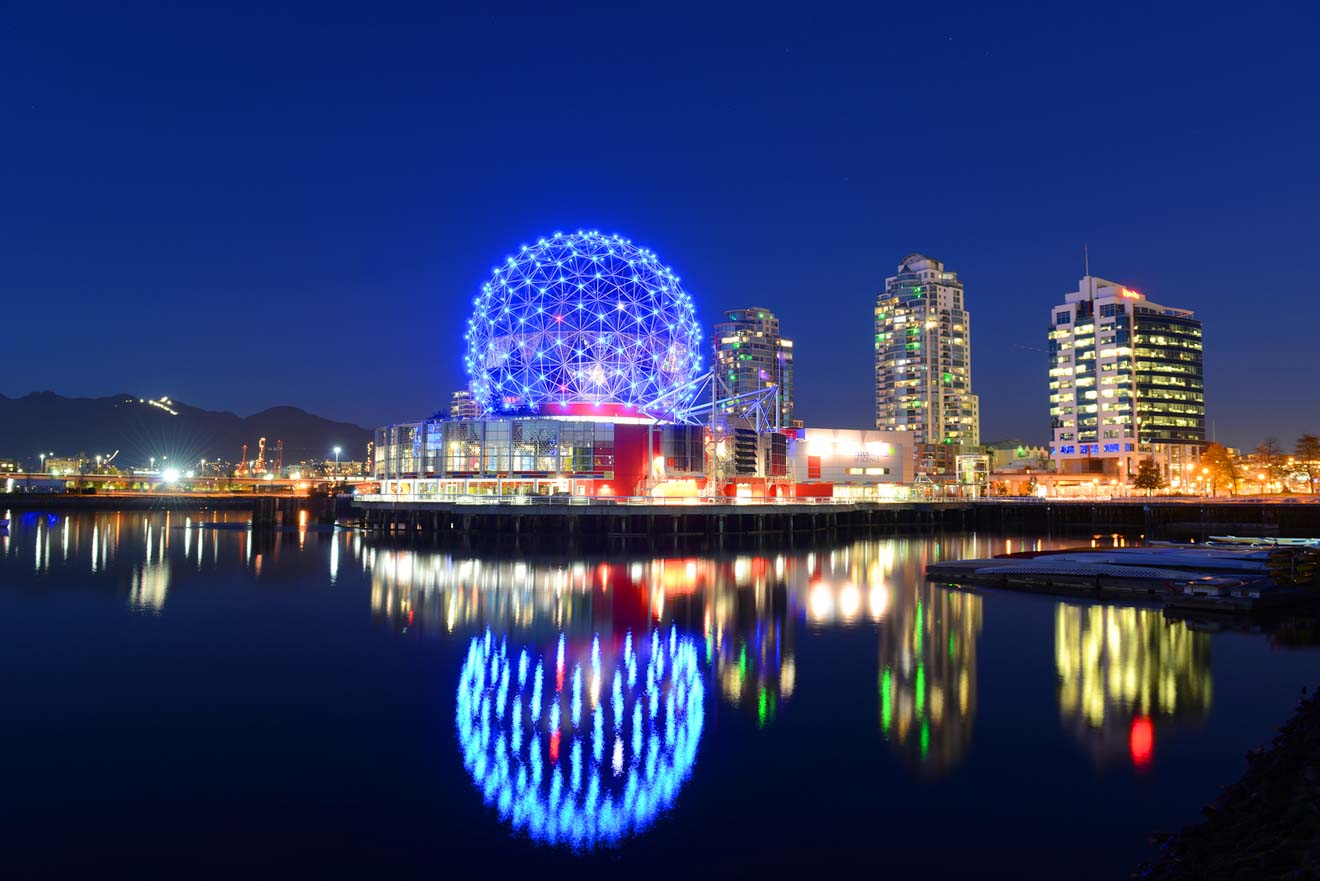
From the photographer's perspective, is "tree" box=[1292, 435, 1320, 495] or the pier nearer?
the pier

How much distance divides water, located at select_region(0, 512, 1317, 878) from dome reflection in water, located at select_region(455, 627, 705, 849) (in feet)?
0.20

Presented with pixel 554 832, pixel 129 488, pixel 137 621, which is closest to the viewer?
pixel 554 832

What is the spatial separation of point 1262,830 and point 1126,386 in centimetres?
15601

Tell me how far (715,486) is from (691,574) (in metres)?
29.5

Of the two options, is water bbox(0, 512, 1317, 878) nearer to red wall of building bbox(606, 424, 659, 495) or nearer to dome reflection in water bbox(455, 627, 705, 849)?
dome reflection in water bbox(455, 627, 705, 849)

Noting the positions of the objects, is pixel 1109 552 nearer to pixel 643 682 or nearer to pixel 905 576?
pixel 905 576

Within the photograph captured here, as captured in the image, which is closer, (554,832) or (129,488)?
(554,832)

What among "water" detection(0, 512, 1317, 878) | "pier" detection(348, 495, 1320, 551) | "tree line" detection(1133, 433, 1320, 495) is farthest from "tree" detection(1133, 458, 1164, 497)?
"water" detection(0, 512, 1317, 878)

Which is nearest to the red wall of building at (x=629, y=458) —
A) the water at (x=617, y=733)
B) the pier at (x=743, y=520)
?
the pier at (x=743, y=520)

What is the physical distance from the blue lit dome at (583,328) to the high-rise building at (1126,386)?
335ft

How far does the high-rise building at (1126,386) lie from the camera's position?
471 ft

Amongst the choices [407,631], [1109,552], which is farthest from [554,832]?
[1109,552]

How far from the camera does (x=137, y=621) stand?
2452 centimetres

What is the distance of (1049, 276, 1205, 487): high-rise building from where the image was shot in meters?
144
